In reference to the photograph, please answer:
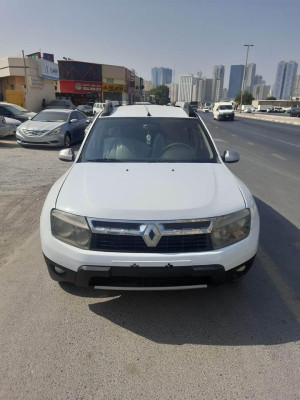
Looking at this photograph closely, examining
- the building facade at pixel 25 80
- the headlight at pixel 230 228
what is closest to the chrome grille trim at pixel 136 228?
the headlight at pixel 230 228

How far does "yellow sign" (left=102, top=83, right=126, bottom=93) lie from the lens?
60.8 m

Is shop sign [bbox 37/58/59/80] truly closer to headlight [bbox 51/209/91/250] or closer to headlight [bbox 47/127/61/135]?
headlight [bbox 47/127/61/135]

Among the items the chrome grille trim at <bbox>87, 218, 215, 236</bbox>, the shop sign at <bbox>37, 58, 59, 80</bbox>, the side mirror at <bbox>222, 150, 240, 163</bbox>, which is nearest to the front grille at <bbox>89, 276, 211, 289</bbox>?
the chrome grille trim at <bbox>87, 218, 215, 236</bbox>

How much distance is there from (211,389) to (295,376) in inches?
24.0

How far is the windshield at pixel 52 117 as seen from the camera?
12.6 metres

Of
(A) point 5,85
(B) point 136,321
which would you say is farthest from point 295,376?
(A) point 5,85

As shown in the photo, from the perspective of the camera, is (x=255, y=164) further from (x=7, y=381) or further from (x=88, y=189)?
(x=7, y=381)

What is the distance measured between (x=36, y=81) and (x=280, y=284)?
105 ft

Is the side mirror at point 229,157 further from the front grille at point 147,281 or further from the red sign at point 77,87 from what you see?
the red sign at point 77,87

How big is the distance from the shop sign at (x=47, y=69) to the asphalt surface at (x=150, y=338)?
31.2m

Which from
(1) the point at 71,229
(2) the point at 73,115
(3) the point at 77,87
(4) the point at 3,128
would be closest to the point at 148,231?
(1) the point at 71,229

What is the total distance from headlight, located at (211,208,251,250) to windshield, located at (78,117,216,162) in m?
1.20

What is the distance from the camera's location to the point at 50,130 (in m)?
11.7

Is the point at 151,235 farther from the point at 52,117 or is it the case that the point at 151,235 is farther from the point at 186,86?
the point at 186,86
